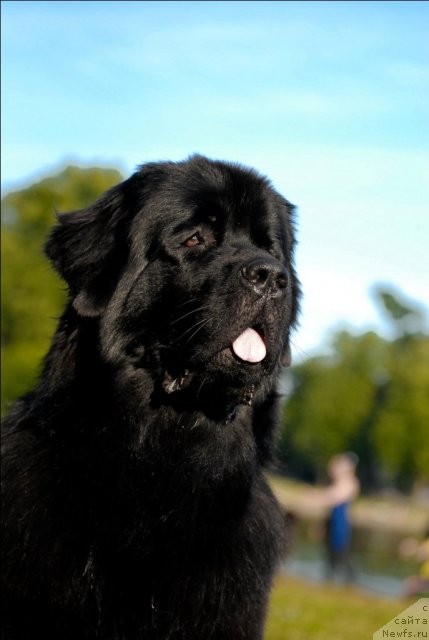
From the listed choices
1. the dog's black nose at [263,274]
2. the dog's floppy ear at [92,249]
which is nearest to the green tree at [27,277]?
the dog's floppy ear at [92,249]

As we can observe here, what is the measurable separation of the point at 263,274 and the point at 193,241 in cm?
46

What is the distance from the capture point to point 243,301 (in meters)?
3.79

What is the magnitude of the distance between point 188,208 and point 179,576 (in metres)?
1.64

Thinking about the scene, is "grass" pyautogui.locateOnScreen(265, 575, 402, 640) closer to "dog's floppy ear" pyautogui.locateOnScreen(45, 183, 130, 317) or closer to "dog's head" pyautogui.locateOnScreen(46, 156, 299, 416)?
"dog's head" pyautogui.locateOnScreen(46, 156, 299, 416)

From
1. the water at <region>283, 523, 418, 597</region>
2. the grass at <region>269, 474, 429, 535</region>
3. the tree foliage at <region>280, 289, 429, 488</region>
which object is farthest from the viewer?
the tree foliage at <region>280, 289, 429, 488</region>

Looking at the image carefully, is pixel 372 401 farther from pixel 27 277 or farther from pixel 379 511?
pixel 27 277

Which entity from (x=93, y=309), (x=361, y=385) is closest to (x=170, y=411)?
(x=93, y=309)

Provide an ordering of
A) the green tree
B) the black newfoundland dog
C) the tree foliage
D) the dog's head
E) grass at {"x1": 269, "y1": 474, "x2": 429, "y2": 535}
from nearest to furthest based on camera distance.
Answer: the black newfoundland dog < the dog's head < the green tree < grass at {"x1": 269, "y1": 474, "x2": 429, "y2": 535} < the tree foliage

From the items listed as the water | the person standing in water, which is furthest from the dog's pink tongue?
the water

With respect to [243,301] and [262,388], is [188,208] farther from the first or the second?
[262,388]

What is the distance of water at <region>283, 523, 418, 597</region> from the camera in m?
19.1

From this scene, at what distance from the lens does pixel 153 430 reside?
3.94m

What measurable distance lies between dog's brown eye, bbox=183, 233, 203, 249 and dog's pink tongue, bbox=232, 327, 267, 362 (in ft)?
1.61

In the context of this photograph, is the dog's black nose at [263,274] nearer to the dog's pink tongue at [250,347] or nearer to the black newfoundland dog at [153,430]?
the black newfoundland dog at [153,430]
